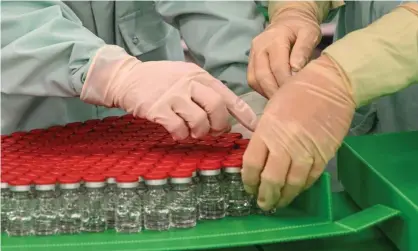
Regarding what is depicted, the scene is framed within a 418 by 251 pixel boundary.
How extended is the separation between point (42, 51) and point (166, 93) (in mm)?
359

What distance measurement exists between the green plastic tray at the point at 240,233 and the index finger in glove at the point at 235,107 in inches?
9.8

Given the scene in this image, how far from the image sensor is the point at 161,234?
4.06 ft

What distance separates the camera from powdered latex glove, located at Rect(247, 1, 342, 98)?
1610 mm

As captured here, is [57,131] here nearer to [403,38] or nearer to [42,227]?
[42,227]

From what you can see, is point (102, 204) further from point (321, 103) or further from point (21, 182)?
point (321, 103)

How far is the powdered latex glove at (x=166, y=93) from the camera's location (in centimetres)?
142

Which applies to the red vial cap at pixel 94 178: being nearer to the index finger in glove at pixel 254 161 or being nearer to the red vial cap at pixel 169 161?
the red vial cap at pixel 169 161

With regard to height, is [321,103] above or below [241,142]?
above

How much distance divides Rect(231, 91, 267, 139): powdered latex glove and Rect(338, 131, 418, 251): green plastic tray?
258 millimetres

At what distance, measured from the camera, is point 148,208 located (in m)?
1.29

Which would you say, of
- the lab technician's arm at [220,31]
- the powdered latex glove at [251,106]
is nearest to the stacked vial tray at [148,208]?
the powdered latex glove at [251,106]

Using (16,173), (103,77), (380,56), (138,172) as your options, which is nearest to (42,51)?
(103,77)

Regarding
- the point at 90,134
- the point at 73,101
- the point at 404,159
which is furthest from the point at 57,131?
the point at 404,159

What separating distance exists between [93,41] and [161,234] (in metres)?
0.57
